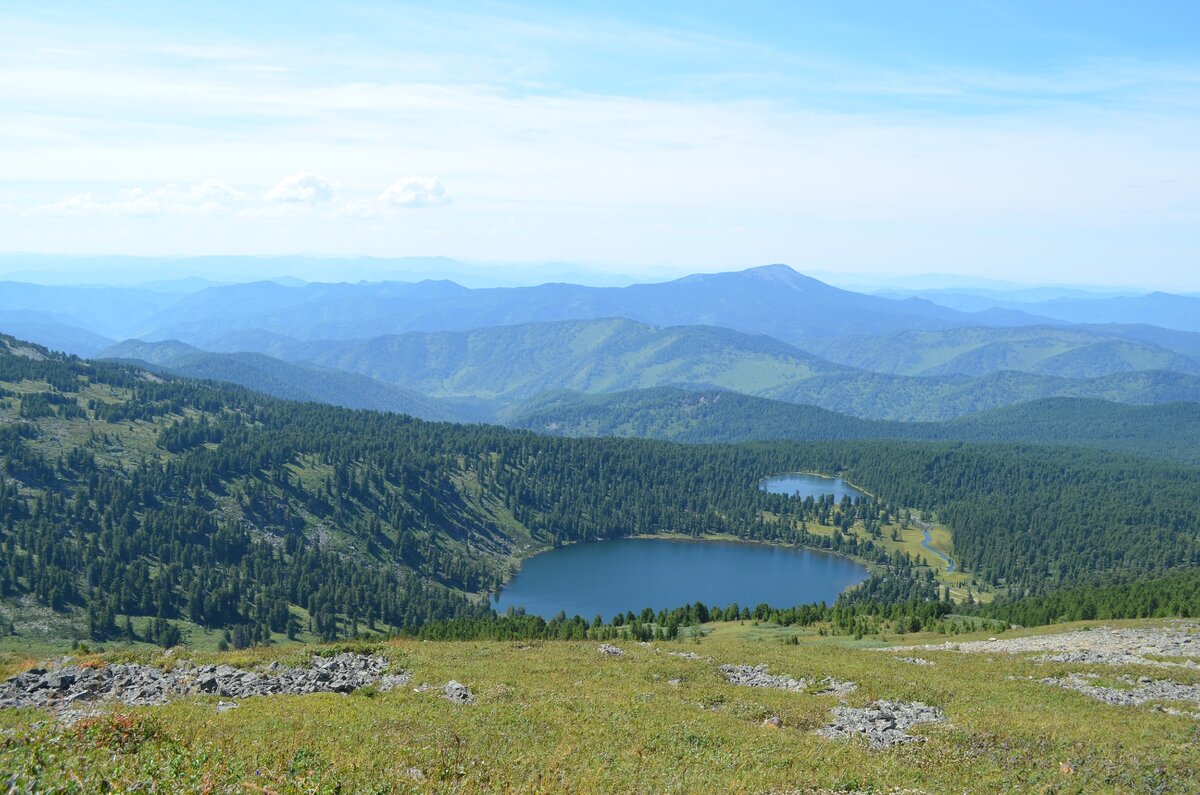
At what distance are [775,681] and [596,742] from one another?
67.9ft

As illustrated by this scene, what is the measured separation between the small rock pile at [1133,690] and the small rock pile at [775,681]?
13.2 meters

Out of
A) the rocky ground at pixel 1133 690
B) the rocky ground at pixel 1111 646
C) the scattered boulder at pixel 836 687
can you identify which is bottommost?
the rocky ground at pixel 1111 646

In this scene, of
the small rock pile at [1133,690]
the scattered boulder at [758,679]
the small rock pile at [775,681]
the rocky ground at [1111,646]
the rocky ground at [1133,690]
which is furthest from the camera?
the rocky ground at [1111,646]

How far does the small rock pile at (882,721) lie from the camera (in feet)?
115

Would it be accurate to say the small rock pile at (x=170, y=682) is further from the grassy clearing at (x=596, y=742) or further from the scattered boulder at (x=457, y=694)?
the scattered boulder at (x=457, y=694)

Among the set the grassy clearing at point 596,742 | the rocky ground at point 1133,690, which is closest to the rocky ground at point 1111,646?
the rocky ground at point 1133,690

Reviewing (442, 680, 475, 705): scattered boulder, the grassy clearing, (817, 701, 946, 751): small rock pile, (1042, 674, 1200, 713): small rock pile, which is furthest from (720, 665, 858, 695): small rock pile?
(442, 680, 475, 705): scattered boulder

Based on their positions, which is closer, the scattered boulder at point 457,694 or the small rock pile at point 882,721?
the small rock pile at point 882,721

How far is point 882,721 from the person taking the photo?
37.2m

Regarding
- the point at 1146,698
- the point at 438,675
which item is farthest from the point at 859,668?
the point at 438,675

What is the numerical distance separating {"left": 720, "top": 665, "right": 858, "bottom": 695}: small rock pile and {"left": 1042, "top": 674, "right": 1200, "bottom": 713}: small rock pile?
13173 millimetres

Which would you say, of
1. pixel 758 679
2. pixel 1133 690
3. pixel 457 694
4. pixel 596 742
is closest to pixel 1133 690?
pixel 1133 690

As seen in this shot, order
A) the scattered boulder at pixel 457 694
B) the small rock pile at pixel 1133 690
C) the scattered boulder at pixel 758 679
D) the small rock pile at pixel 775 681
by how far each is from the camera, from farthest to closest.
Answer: the scattered boulder at pixel 758 679, the small rock pile at pixel 775 681, the small rock pile at pixel 1133 690, the scattered boulder at pixel 457 694

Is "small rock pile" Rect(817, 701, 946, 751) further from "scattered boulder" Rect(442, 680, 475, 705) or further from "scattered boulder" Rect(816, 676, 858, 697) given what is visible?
"scattered boulder" Rect(442, 680, 475, 705)
